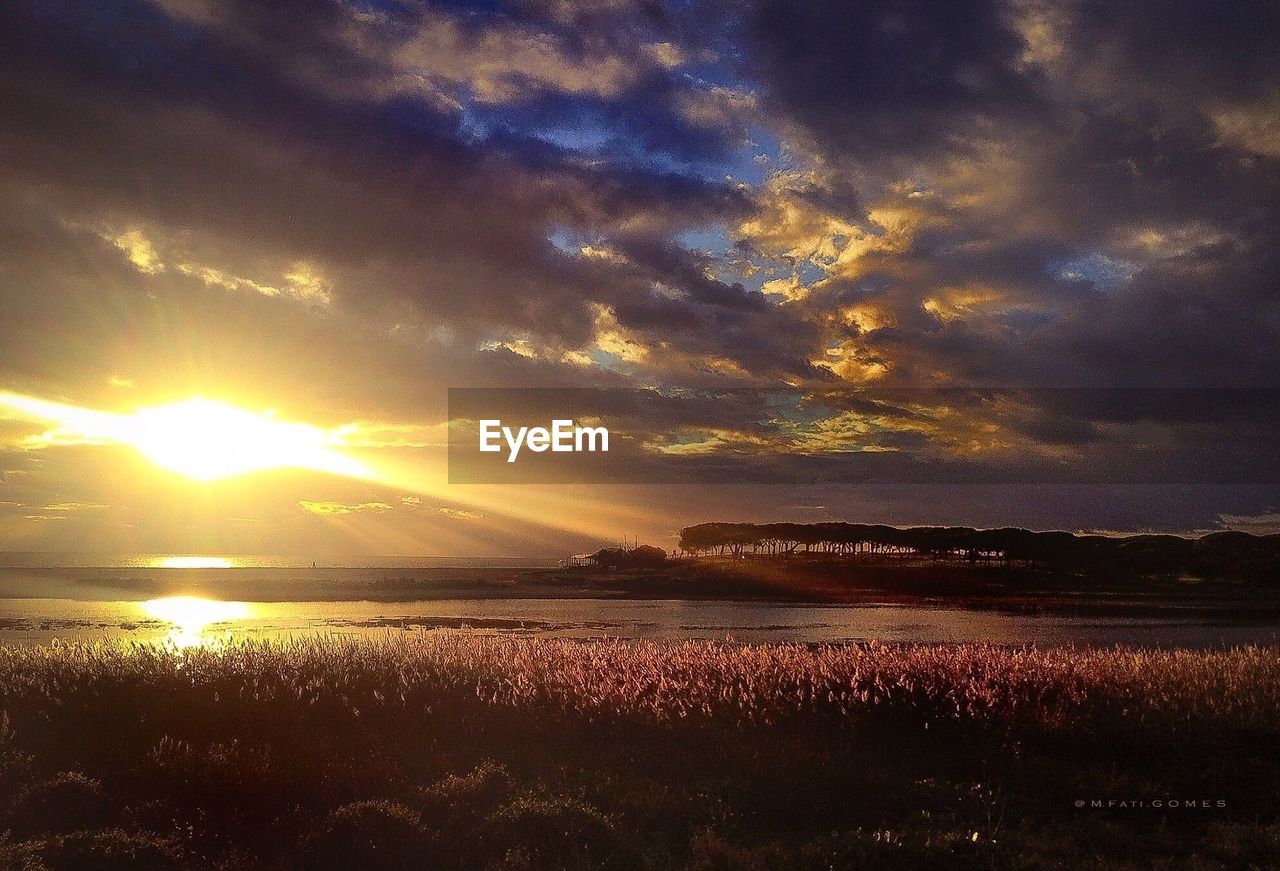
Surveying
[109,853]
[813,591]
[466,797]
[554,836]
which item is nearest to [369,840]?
[466,797]

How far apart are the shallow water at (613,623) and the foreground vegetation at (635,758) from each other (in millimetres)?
11899

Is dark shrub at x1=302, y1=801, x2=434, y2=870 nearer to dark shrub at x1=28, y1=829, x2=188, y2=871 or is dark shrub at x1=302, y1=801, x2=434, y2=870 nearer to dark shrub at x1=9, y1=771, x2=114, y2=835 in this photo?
dark shrub at x1=28, y1=829, x2=188, y2=871

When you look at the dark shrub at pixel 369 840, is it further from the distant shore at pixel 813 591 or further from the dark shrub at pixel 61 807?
the distant shore at pixel 813 591

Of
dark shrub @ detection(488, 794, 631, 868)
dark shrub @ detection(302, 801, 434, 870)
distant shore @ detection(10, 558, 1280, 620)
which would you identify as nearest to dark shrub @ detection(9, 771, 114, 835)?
dark shrub @ detection(302, 801, 434, 870)

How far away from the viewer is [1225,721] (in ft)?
41.9

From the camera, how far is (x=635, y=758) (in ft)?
38.5

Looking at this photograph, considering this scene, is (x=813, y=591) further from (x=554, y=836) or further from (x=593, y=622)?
(x=554, y=836)

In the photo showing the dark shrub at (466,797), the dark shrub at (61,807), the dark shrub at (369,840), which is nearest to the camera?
the dark shrub at (369,840)

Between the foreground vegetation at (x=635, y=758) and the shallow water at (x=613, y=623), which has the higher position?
the foreground vegetation at (x=635, y=758)

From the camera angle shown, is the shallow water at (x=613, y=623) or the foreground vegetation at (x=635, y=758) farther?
the shallow water at (x=613, y=623)

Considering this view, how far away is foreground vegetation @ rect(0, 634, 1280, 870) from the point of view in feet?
29.0

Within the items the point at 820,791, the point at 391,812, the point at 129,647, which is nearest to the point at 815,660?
the point at 820,791

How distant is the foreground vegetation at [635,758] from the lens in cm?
885

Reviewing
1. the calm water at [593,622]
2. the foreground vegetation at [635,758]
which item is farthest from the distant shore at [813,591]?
the foreground vegetation at [635,758]
